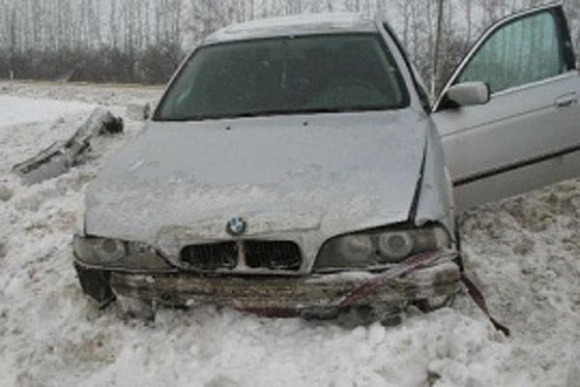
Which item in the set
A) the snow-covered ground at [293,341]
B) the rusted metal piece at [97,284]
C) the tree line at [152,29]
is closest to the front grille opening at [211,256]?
the snow-covered ground at [293,341]

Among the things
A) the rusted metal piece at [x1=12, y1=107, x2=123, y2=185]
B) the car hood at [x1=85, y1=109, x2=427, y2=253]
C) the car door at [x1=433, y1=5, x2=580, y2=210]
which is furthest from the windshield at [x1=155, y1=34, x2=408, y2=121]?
the rusted metal piece at [x1=12, y1=107, x2=123, y2=185]

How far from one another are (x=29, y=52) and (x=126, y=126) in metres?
45.6

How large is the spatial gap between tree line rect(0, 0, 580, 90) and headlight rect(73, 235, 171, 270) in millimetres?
20682

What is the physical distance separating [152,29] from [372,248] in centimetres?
5519

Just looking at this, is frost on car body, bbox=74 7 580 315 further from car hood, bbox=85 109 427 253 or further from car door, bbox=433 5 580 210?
car door, bbox=433 5 580 210

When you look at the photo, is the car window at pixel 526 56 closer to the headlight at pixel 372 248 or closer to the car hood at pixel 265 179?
the car hood at pixel 265 179

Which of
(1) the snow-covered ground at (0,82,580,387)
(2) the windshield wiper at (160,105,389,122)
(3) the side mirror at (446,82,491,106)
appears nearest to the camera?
(1) the snow-covered ground at (0,82,580,387)

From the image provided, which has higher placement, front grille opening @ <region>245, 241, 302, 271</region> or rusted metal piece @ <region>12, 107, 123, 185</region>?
front grille opening @ <region>245, 241, 302, 271</region>

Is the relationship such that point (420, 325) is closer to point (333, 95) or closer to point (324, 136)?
point (324, 136)

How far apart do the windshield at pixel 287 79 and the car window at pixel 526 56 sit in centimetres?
94

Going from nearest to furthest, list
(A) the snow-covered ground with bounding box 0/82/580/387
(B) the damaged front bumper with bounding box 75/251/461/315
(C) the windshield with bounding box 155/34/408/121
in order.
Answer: (A) the snow-covered ground with bounding box 0/82/580/387 → (B) the damaged front bumper with bounding box 75/251/461/315 → (C) the windshield with bounding box 155/34/408/121

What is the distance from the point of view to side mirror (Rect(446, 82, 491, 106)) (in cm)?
437

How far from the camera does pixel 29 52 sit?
50750 mm

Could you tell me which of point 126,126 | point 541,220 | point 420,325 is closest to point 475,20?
point 126,126
